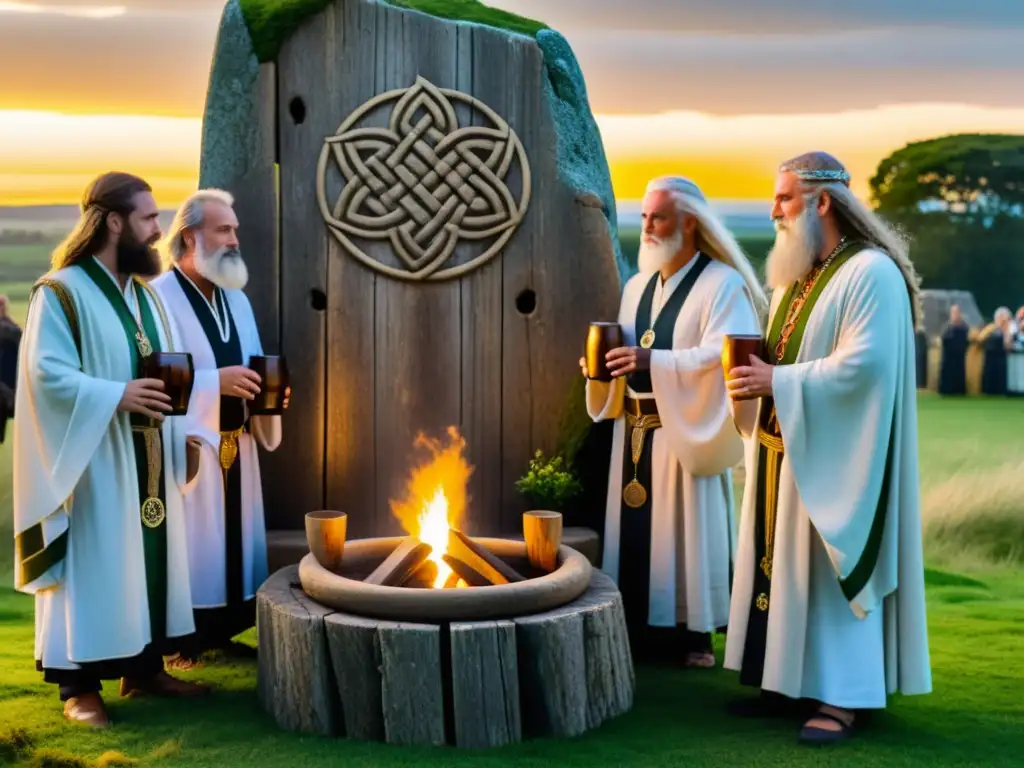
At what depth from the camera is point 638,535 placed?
5391 mm

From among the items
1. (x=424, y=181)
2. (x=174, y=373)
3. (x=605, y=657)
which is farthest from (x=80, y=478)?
(x=424, y=181)

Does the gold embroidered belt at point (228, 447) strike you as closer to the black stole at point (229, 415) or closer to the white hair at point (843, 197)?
the black stole at point (229, 415)

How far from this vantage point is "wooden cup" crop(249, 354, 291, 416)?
5.04m

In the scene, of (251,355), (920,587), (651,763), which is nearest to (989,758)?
(920,587)

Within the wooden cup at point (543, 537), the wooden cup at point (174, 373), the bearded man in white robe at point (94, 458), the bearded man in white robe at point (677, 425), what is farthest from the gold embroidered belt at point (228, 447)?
the bearded man in white robe at point (677, 425)

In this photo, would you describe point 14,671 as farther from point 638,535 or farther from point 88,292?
point 638,535

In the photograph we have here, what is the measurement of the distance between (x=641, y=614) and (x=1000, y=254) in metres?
12.1

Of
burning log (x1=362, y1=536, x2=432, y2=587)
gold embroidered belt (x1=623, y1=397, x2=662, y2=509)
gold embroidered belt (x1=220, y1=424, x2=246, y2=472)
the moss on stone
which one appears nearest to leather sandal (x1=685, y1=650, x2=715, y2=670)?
gold embroidered belt (x1=623, y1=397, x2=662, y2=509)

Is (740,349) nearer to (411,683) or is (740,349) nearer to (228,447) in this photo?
(411,683)

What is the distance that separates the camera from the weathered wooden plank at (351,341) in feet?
18.8

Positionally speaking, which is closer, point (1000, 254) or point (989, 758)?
point (989, 758)

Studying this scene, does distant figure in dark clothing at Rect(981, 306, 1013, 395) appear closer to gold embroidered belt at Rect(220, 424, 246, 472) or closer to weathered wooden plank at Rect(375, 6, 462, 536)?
weathered wooden plank at Rect(375, 6, 462, 536)

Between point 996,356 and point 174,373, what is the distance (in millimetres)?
11412

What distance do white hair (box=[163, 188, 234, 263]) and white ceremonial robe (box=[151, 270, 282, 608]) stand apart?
105 millimetres
